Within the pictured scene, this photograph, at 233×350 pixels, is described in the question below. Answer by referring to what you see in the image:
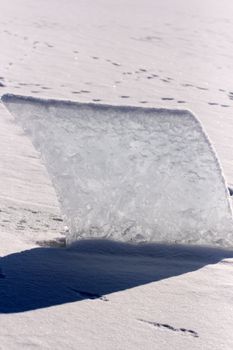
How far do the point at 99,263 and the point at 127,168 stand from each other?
0.40 meters

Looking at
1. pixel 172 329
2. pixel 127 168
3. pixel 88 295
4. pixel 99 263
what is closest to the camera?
pixel 172 329

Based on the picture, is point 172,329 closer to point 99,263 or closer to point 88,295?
point 88,295

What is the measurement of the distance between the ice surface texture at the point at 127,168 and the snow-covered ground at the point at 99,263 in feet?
0.32

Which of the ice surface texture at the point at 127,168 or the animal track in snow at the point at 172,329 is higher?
the ice surface texture at the point at 127,168

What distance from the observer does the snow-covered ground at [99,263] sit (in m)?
2.46

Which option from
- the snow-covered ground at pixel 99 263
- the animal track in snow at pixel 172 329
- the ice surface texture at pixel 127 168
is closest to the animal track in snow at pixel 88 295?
the snow-covered ground at pixel 99 263

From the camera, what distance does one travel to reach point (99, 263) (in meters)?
3.01

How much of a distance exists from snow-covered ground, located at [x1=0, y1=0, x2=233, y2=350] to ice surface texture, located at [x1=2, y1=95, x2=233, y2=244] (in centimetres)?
10

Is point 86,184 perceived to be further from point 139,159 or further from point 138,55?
point 138,55

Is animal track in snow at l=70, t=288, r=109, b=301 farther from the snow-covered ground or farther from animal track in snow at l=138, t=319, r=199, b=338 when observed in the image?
animal track in snow at l=138, t=319, r=199, b=338

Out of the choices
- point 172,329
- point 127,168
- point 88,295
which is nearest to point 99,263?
point 88,295

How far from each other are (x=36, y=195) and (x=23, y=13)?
7.73 metres

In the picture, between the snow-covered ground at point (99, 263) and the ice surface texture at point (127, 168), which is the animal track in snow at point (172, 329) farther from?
the ice surface texture at point (127, 168)

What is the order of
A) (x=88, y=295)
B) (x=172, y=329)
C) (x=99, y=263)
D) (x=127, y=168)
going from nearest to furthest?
(x=172, y=329)
(x=88, y=295)
(x=99, y=263)
(x=127, y=168)
